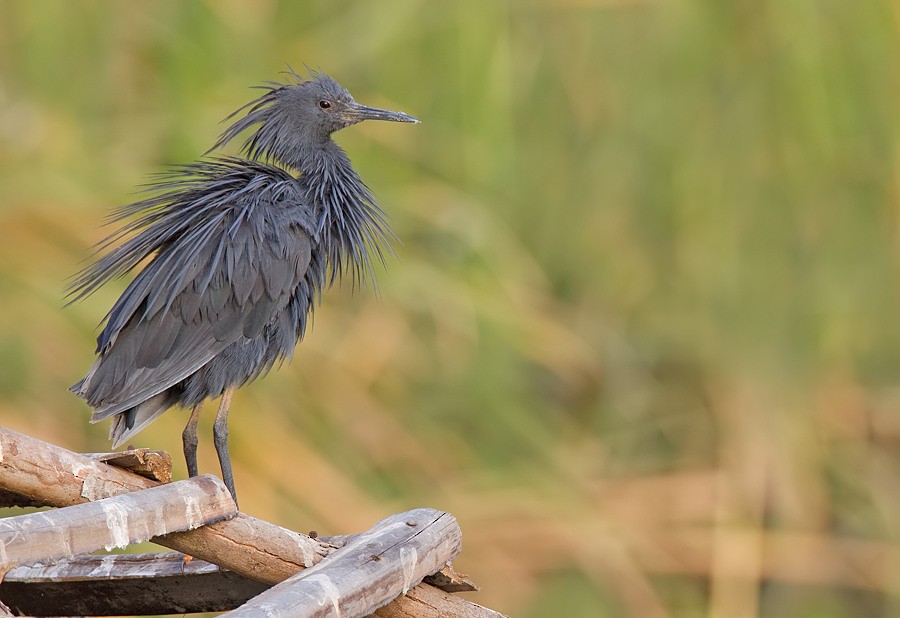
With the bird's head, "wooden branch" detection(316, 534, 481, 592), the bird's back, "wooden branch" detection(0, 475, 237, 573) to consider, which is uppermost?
the bird's head

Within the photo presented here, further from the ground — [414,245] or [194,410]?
[414,245]

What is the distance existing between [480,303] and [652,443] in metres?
1.08

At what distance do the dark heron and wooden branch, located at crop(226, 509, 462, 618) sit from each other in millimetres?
458

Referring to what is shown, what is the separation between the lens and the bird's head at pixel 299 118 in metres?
2.87

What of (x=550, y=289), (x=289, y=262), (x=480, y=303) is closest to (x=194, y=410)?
(x=289, y=262)

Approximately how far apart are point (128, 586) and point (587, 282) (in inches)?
137

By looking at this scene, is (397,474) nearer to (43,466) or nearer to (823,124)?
(823,124)

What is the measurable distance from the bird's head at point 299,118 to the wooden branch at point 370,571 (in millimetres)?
998

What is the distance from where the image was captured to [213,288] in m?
2.55

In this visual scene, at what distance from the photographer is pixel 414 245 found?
5031 mm

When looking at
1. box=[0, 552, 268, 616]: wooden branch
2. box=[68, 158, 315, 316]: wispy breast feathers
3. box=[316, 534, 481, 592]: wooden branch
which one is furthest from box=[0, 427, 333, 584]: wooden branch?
box=[68, 158, 315, 316]: wispy breast feathers

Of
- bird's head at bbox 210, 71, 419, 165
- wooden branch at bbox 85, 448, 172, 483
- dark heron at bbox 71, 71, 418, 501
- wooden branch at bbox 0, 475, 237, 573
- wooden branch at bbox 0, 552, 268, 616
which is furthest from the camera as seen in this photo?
bird's head at bbox 210, 71, 419, 165

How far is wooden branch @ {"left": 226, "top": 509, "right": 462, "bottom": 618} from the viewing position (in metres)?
1.77

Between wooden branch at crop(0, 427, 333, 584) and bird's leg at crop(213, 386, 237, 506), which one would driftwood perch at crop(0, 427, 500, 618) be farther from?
bird's leg at crop(213, 386, 237, 506)
